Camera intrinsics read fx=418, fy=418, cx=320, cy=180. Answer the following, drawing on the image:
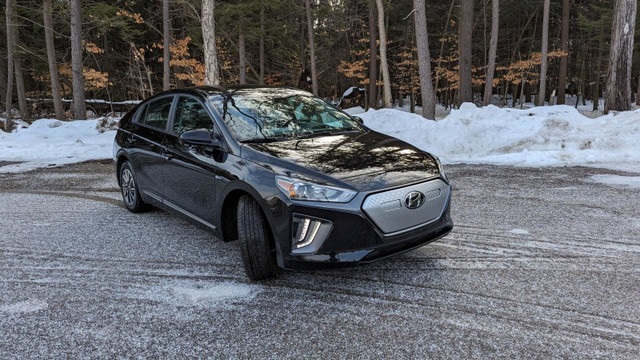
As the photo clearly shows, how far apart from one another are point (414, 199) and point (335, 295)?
99 cm

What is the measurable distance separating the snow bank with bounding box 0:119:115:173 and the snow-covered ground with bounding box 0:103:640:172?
2 centimetres

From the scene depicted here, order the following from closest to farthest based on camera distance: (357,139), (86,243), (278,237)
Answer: (278,237) < (357,139) < (86,243)

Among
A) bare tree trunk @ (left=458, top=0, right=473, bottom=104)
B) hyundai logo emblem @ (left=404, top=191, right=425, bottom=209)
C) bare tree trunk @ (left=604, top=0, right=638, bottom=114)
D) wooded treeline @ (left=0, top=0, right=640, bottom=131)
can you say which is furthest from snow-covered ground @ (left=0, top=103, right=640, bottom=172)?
hyundai logo emblem @ (left=404, top=191, right=425, bottom=209)

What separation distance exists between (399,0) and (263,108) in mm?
28662

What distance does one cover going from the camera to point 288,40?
24719 mm

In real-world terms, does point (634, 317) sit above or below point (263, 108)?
below

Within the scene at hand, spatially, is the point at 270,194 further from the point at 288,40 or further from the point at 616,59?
the point at 288,40

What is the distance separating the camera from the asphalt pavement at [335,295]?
2672mm

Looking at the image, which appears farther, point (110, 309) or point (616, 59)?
point (616, 59)

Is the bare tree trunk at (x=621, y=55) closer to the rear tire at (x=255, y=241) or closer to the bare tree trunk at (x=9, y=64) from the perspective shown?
the rear tire at (x=255, y=241)

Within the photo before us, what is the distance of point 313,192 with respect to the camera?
10.1 feet

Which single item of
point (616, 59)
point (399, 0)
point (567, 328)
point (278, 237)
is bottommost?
point (567, 328)

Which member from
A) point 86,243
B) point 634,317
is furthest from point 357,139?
Answer: point 86,243

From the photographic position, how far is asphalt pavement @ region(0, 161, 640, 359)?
2672 millimetres
